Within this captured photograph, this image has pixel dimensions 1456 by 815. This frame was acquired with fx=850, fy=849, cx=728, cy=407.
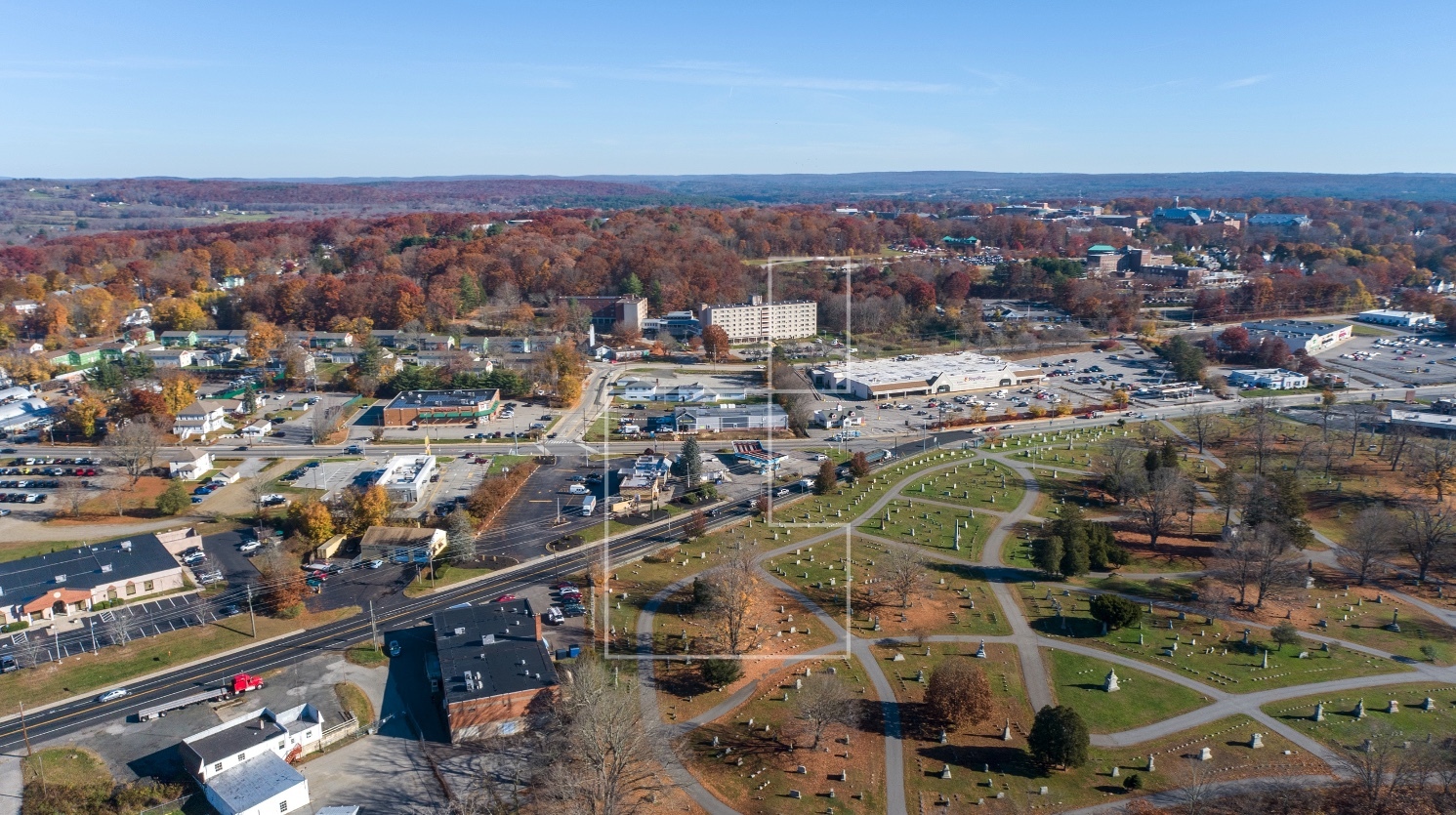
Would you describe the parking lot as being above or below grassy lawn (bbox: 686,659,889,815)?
above

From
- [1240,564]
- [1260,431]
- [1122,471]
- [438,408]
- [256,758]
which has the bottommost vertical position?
[256,758]

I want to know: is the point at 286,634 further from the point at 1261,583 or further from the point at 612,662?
the point at 1261,583

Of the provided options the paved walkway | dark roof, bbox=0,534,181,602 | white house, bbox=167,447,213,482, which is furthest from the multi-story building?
dark roof, bbox=0,534,181,602

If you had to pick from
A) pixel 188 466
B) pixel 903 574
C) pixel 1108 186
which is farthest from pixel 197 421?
pixel 1108 186

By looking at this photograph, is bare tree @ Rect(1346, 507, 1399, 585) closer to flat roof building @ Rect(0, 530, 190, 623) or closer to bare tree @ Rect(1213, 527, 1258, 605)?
bare tree @ Rect(1213, 527, 1258, 605)

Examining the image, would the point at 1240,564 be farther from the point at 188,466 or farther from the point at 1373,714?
the point at 188,466

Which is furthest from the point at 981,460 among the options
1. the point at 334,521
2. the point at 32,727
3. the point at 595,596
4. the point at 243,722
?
the point at 32,727

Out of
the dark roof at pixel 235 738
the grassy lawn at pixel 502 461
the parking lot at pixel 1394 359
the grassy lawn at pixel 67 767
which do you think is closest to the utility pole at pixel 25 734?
the grassy lawn at pixel 67 767
